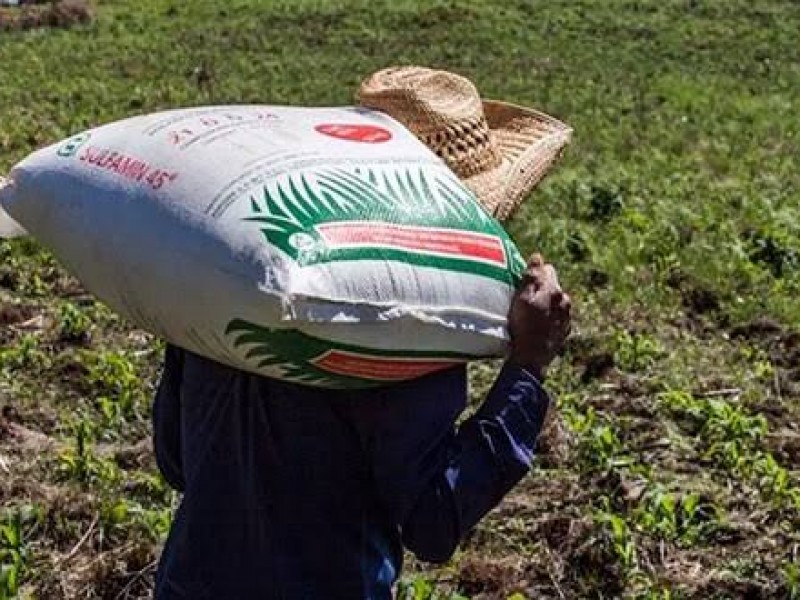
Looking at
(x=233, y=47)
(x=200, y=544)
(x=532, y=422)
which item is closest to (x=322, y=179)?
(x=532, y=422)

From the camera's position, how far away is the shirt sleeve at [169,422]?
234 centimetres

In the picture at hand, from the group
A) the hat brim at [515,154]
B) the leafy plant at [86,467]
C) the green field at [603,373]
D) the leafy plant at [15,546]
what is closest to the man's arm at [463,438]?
the hat brim at [515,154]

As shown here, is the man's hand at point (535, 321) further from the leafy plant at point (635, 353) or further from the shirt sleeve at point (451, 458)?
the leafy plant at point (635, 353)

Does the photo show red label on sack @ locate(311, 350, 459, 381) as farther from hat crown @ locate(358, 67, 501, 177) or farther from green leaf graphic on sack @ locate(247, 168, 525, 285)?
hat crown @ locate(358, 67, 501, 177)

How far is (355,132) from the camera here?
204 cm

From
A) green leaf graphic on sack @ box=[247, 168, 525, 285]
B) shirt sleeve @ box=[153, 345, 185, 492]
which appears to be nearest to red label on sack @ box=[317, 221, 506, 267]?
green leaf graphic on sack @ box=[247, 168, 525, 285]

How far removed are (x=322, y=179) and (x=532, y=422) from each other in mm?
411

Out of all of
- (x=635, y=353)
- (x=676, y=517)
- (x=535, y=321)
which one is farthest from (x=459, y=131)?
(x=635, y=353)

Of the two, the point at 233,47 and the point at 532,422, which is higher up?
the point at 532,422

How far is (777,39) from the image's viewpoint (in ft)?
57.5

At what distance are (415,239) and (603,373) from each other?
13.6 ft

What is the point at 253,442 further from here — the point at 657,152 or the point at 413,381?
the point at 657,152

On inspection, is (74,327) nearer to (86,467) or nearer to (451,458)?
(86,467)

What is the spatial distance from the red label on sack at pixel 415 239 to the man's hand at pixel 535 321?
6 cm
